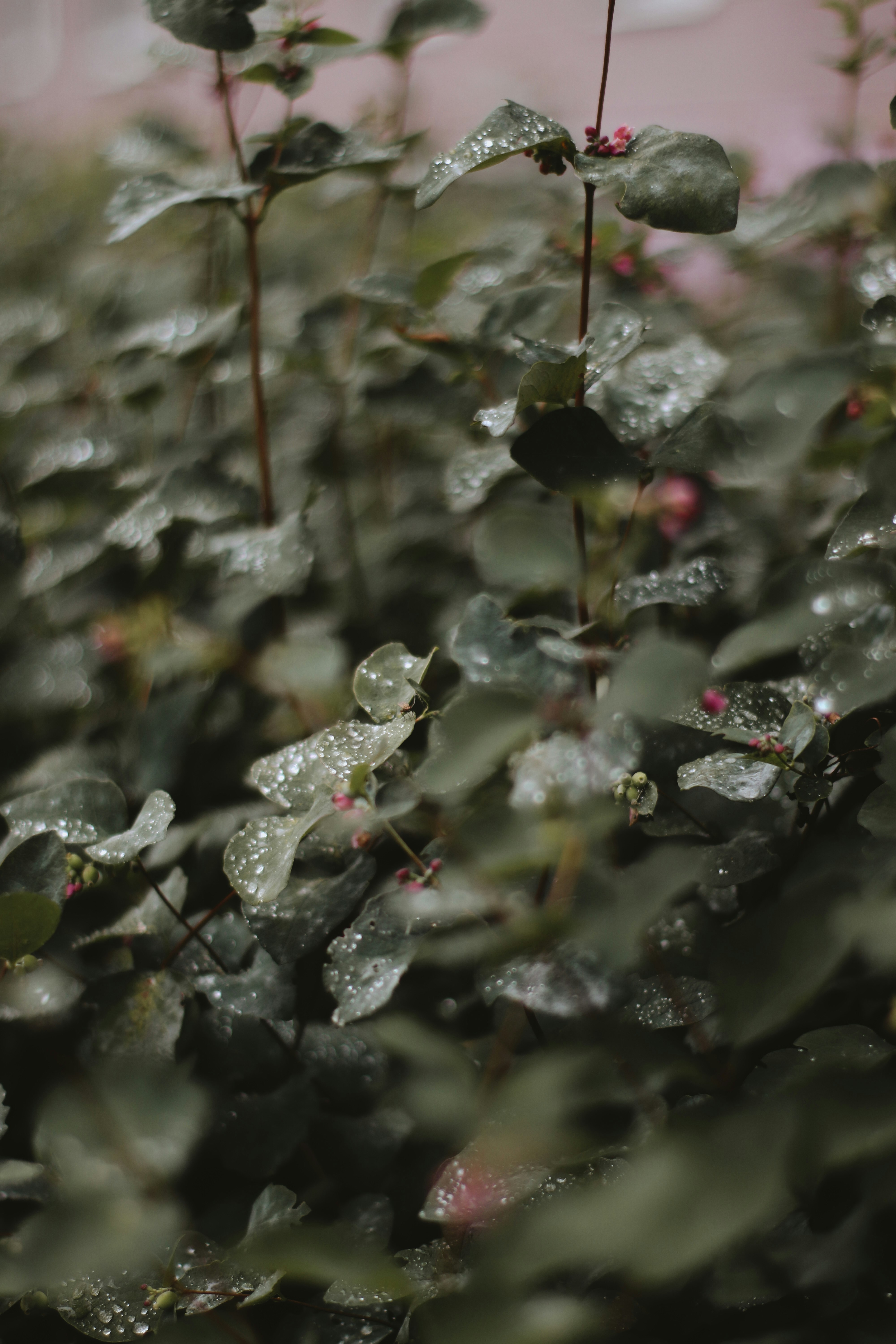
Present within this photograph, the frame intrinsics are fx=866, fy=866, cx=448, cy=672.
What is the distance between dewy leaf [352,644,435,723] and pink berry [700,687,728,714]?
173mm

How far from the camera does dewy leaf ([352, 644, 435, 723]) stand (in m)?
0.53

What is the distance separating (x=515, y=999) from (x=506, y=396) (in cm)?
55

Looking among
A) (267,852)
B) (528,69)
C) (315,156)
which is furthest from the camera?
(528,69)

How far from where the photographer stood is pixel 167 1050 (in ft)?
1.75

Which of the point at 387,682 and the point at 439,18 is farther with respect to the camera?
the point at 439,18

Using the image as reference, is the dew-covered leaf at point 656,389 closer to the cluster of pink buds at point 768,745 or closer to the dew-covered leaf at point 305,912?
the cluster of pink buds at point 768,745

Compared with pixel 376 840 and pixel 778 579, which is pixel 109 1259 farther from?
pixel 778 579

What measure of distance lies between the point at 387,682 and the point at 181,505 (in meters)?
0.34

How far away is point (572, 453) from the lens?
52 centimetres

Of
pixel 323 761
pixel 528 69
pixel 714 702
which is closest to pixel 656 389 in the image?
pixel 714 702

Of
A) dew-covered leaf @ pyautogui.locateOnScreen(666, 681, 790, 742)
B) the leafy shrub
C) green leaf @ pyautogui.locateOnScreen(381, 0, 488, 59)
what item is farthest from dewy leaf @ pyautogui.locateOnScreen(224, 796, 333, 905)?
green leaf @ pyautogui.locateOnScreen(381, 0, 488, 59)

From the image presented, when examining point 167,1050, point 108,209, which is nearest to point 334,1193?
point 167,1050

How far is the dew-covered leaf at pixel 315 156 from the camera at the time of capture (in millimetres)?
689

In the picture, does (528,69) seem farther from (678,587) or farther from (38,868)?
(38,868)
